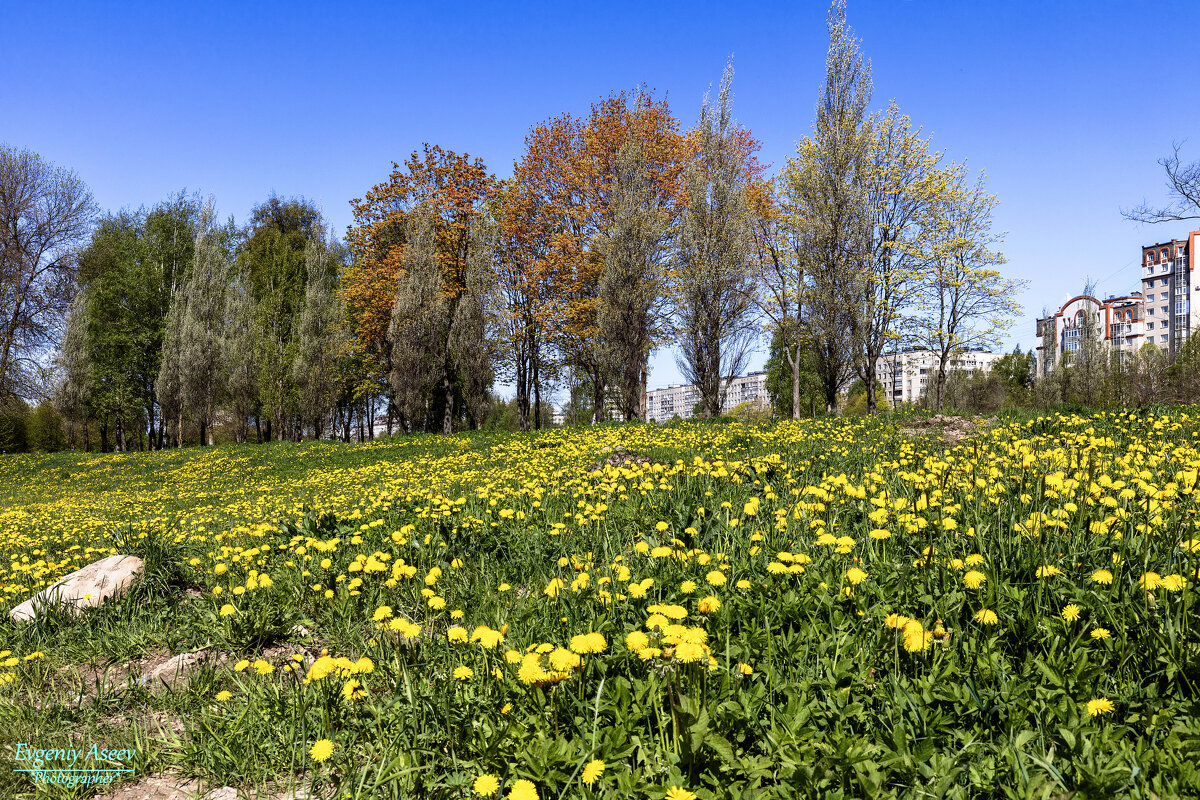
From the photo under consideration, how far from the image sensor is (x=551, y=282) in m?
22.6

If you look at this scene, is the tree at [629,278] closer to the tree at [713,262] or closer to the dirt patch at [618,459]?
the tree at [713,262]

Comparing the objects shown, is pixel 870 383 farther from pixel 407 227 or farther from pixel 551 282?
pixel 407 227

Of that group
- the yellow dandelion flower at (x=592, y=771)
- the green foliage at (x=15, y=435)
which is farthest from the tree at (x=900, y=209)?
the green foliage at (x=15, y=435)

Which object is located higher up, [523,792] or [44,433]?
[523,792]

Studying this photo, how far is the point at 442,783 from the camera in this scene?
1.83m

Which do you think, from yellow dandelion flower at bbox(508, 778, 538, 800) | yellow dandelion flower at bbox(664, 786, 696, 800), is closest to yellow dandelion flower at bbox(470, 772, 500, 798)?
yellow dandelion flower at bbox(508, 778, 538, 800)

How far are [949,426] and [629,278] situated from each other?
12.2 m

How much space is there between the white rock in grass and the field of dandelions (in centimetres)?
16

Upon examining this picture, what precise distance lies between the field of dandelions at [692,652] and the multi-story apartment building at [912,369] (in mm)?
21192

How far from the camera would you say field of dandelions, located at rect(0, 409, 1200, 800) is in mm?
1705

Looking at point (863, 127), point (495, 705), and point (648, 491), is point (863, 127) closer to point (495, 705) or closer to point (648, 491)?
point (648, 491)

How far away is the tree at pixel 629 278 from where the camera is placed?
19453 mm

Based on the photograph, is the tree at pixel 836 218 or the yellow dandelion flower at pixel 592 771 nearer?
the yellow dandelion flower at pixel 592 771

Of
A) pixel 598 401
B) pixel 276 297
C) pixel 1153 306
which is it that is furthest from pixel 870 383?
pixel 1153 306
